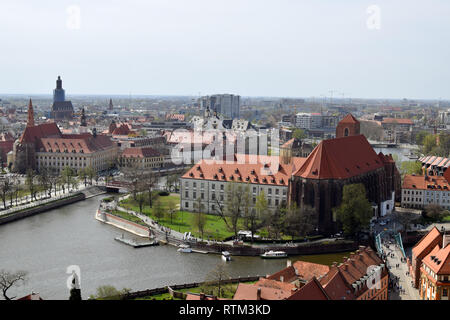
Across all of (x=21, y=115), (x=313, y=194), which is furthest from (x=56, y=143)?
(x=21, y=115)

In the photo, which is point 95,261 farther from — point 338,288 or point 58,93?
point 58,93

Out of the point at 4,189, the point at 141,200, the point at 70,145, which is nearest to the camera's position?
the point at 141,200

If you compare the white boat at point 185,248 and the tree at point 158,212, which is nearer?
the white boat at point 185,248

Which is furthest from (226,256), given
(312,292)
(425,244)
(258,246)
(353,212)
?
(312,292)

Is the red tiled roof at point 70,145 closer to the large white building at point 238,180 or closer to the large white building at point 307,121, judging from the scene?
the large white building at point 238,180

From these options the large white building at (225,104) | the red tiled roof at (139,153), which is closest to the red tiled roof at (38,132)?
the red tiled roof at (139,153)
